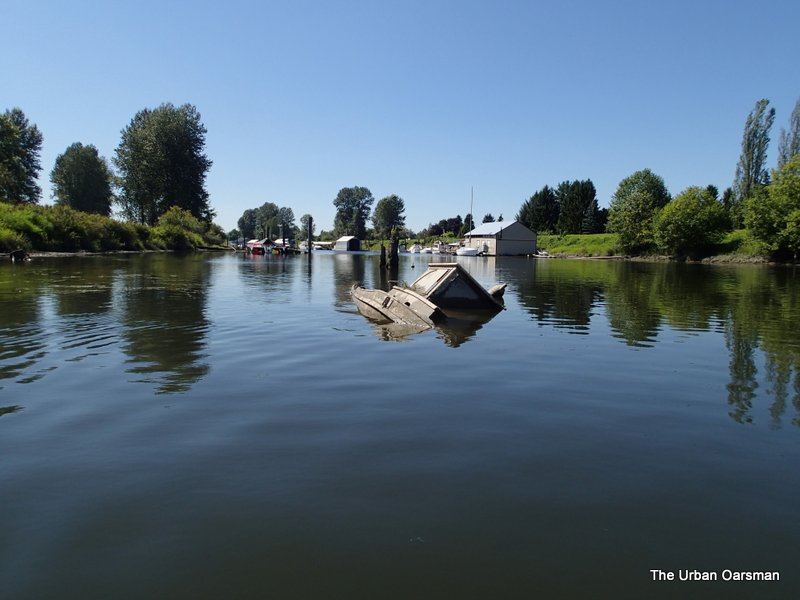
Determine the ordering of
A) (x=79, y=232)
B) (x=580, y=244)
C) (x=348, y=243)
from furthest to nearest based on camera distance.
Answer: (x=348, y=243), (x=580, y=244), (x=79, y=232)

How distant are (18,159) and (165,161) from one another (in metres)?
20.6

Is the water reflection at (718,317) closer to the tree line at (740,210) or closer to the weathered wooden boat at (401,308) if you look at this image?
the weathered wooden boat at (401,308)

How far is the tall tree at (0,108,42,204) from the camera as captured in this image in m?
64.6

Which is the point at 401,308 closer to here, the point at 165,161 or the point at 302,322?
the point at 302,322

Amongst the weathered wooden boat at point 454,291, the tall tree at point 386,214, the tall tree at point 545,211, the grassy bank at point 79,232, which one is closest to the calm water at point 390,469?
the weathered wooden boat at point 454,291

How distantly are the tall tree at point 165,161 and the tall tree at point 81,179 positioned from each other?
13429 mm

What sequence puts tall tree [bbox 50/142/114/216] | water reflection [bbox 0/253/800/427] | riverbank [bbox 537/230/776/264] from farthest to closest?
tall tree [bbox 50/142/114/216] < riverbank [bbox 537/230/776/264] < water reflection [bbox 0/253/800/427]

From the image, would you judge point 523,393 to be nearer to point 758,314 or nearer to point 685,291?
point 758,314

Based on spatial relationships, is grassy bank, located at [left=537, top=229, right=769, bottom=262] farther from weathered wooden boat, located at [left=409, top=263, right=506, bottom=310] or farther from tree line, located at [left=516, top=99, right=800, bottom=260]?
weathered wooden boat, located at [left=409, top=263, right=506, bottom=310]

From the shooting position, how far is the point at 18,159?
Result: 228 feet

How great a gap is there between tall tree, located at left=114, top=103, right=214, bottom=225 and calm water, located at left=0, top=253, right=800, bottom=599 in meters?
83.7

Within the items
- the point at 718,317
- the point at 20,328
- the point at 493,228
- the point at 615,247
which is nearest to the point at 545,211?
the point at 493,228

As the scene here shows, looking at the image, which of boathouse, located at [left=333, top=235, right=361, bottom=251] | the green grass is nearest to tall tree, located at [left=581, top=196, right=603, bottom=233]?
the green grass

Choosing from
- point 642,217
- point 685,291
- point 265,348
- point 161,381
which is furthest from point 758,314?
point 642,217
